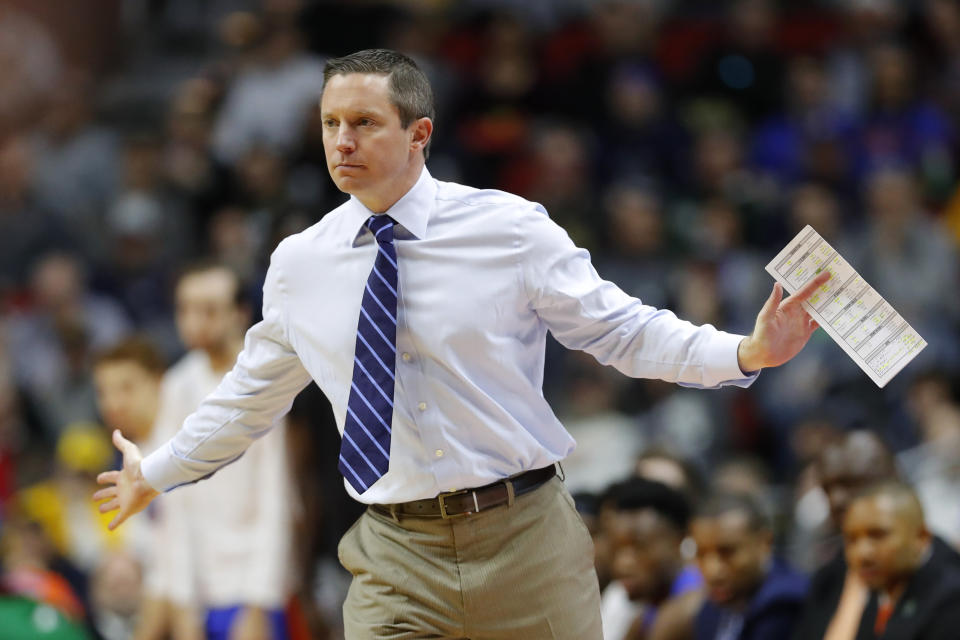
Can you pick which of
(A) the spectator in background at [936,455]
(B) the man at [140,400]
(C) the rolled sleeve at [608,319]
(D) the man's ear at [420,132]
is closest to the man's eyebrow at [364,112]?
(D) the man's ear at [420,132]

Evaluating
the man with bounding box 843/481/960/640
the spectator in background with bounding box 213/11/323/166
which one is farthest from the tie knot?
the spectator in background with bounding box 213/11/323/166

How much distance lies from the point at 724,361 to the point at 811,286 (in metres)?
0.26

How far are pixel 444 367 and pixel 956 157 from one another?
685 cm

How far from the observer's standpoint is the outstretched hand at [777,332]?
127 inches

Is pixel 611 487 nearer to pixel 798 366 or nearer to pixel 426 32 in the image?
pixel 798 366

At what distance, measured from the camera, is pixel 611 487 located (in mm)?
5262

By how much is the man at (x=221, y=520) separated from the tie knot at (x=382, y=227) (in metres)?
2.34

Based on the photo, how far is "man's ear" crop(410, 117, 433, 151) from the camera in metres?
3.45

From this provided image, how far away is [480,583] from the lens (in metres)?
3.31

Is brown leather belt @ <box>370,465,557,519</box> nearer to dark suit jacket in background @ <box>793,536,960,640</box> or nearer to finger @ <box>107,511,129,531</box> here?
finger @ <box>107,511,129,531</box>

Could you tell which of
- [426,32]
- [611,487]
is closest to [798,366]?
[611,487]

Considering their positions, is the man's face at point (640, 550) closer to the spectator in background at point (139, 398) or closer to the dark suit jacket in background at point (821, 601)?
the dark suit jacket in background at point (821, 601)

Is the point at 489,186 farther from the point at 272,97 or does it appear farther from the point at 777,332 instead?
the point at 777,332

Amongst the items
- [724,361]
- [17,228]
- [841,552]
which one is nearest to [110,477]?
[724,361]
